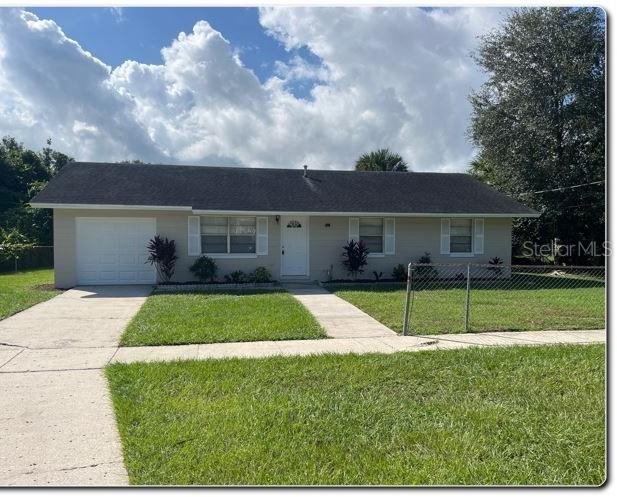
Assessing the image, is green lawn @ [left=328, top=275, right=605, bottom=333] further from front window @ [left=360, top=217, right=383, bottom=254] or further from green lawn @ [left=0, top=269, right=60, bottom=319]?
green lawn @ [left=0, top=269, right=60, bottom=319]

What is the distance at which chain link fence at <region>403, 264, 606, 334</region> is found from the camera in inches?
322

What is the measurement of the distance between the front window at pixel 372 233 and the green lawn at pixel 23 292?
9451 millimetres

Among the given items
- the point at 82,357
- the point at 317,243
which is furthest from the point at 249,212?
the point at 82,357

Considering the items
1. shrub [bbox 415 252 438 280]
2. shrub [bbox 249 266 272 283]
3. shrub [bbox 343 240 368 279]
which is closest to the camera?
shrub [bbox 249 266 272 283]

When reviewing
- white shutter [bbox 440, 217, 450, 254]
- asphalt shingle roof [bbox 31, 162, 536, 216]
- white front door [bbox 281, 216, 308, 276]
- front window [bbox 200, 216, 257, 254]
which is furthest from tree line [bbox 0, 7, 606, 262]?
front window [bbox 200, 216, 257, 254]

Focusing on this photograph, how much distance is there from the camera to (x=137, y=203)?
14.2 m

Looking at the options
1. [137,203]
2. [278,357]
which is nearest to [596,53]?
[137,203]

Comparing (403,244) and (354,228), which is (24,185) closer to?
(354,228)

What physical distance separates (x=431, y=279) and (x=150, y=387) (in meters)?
12.5

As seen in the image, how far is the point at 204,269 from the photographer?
1448 centimetres

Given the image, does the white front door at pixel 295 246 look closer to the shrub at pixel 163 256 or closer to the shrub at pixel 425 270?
the shrub at pixel 163 256

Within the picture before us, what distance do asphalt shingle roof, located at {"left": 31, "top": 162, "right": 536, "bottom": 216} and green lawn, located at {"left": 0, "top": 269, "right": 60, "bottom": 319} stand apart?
2.51 meters

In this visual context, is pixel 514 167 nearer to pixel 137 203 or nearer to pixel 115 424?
pixel 137 203

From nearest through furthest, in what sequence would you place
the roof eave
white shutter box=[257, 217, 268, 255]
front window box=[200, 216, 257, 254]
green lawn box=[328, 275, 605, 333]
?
green lawn box=[328, 275, 605, 333] → the roof eave → front window box=[200, 216, 257, 254] → white shutter box=[257, 217, 268, 255]
